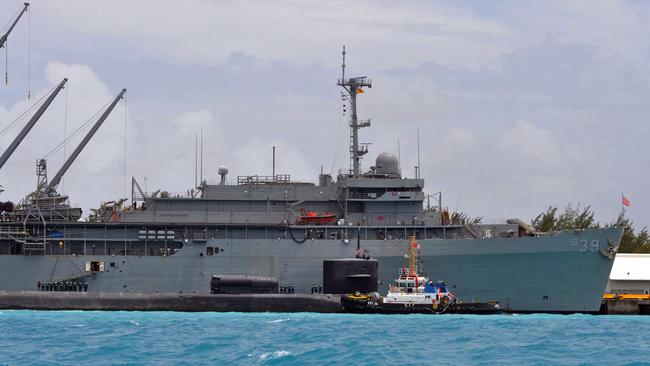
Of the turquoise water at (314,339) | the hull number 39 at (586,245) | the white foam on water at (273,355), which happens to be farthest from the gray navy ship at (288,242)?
the white foam on water at (273,355)

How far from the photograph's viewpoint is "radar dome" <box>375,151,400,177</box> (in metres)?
63.7

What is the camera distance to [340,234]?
203 ft

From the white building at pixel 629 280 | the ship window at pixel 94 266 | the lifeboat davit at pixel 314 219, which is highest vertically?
the lifeboat davit at pixel 314 219

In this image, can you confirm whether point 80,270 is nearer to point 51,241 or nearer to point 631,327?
point 51,241

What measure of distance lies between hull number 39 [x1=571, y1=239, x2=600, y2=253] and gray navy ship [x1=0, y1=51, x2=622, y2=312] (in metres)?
0.05

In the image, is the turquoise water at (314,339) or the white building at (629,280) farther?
the white building at (629,280)

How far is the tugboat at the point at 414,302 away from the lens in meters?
56.1

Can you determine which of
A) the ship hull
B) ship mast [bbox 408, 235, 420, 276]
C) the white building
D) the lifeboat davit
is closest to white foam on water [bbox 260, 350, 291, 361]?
ship mast [bbox 408, 235, 420, 276]

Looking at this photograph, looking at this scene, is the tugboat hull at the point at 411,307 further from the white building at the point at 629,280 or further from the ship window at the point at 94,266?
the white building at the point at 629,280

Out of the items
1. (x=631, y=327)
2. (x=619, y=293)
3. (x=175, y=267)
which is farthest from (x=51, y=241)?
(x=619, y=293)

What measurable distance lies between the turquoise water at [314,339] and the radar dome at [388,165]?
10953 millimetres

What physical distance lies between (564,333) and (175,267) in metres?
23.8

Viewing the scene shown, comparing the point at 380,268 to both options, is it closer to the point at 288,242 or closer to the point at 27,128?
the point at 288,242

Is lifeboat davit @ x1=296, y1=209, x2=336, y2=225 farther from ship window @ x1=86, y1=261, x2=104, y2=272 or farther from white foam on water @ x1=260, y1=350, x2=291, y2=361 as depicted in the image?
white foam on water @ x1=260, y1=350, x2=291, y2=361
